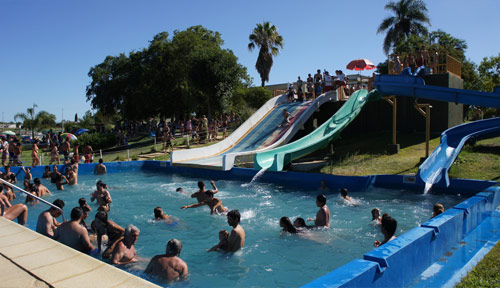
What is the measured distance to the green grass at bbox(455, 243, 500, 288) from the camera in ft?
14.7

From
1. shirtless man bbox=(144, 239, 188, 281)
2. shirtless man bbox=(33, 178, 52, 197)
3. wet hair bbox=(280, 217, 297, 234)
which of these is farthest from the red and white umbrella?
shirtless man bbox=(144, 239, 188, 281)

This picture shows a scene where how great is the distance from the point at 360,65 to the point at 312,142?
35.2ft

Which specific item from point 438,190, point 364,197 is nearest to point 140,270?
point 364,197

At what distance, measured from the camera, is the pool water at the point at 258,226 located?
6371mm

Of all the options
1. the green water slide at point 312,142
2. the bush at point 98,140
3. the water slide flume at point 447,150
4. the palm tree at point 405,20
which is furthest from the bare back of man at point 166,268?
the palm tree at point 405,20

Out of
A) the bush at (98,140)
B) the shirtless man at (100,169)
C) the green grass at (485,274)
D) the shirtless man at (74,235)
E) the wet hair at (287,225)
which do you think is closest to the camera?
the green grass at (485,274)

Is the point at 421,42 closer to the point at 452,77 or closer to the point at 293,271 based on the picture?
the point at 452,77

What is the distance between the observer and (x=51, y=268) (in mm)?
4363

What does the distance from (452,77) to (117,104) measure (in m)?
30.6

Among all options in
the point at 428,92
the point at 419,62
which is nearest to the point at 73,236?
the point at 428,92

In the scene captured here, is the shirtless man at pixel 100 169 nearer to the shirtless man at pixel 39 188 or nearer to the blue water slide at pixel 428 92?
the shirtless man at pixel 39 188

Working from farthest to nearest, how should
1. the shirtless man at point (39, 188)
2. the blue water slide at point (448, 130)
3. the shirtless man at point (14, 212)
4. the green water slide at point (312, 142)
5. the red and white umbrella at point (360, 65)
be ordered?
1. the red and white umbrella at point (360, 65)
2. the green water slide at point (312, 142)
3. the shirtless man at point (39, 188)
4. the blue water slide at point (448, 130)
5. the shirtless man at point (14, 212)

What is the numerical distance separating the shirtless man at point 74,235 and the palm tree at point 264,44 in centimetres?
4050

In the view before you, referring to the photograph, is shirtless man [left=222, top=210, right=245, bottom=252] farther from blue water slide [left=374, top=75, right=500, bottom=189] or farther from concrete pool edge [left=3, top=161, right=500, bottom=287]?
blue water slide [left=374, top=75, right=500, bottom=189]
